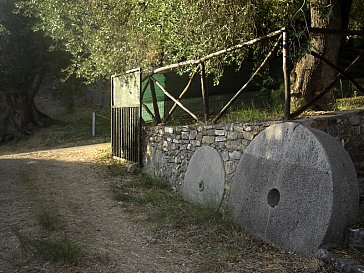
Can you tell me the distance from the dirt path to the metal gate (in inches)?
41.9

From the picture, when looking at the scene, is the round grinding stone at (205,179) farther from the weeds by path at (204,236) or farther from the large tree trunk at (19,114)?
the large tree trunk at (19,114)

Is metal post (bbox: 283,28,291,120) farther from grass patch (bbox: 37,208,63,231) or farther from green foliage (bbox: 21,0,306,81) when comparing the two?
grass patch (bbox: 37,208,63,231)

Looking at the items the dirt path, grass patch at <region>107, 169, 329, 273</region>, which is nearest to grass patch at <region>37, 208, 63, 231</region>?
the dirt path

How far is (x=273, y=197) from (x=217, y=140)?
1836mm

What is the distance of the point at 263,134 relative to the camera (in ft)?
17.1

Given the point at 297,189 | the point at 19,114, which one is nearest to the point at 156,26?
the point at 297,189

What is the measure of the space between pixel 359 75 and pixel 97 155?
316 inches

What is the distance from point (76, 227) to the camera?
18.2ft

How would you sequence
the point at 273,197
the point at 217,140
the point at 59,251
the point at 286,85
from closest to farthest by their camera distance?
1. the point at 59,251
2. the point at 273,197
3. the point at 286,85
4. the point at 217,140

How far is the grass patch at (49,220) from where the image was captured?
5418mm

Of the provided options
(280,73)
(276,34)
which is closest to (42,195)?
(276,34)

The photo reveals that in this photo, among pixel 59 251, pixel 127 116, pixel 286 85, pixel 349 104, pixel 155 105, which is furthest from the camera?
pixel 127 116

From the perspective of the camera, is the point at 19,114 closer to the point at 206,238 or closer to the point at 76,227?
the point at 76,227

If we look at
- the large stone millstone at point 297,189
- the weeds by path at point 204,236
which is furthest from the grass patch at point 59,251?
the large stone millstone at point 297,189
